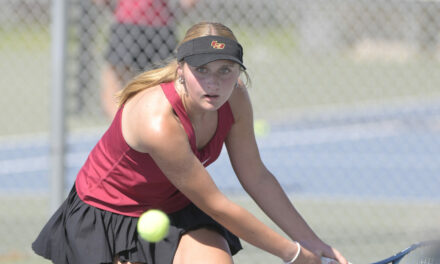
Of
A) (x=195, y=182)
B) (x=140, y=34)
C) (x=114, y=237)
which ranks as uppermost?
(x=140, y=34)

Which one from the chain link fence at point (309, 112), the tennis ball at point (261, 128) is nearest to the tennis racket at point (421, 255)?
the chain link fence at point (309, 112)

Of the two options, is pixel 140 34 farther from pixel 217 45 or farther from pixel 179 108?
pixel 217 45

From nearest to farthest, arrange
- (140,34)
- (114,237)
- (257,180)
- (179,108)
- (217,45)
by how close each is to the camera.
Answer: (217,45)
(179,108)
(114,237)
(257,180)
(140,34)

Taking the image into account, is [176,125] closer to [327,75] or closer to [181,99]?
[181,99]

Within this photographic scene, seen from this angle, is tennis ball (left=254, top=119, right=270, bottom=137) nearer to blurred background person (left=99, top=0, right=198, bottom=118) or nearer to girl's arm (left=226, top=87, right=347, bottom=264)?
blurred background person (left=99, top=0, right=198, bottom=118)

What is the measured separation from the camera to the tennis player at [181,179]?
2836 millimetres

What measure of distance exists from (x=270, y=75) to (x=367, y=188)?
7969 millimetres

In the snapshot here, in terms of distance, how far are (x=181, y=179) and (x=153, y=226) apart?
0.25 m

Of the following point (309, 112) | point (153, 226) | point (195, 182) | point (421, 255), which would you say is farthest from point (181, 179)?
point (309, 112)

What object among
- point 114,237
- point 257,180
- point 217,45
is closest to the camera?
point 217,45

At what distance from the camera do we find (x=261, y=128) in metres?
10.1

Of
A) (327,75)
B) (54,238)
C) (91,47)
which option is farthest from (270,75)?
(54,238)

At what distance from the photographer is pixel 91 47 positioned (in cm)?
611

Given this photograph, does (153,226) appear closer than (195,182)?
No
